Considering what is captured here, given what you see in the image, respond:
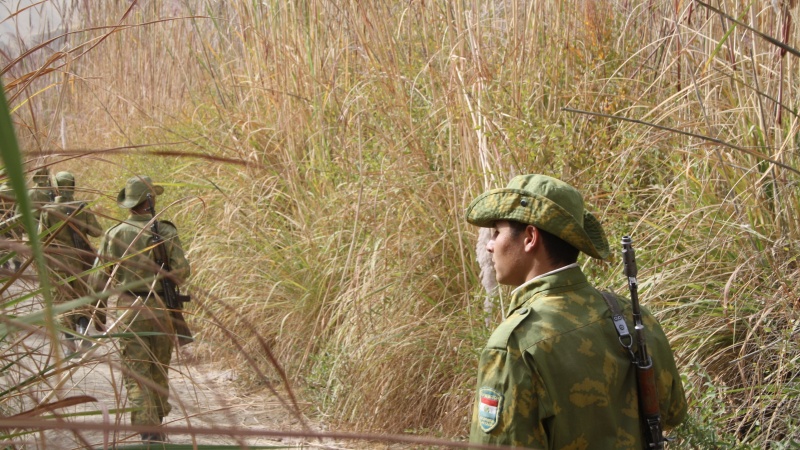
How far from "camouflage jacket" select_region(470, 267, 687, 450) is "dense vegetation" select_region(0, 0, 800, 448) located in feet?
2.81

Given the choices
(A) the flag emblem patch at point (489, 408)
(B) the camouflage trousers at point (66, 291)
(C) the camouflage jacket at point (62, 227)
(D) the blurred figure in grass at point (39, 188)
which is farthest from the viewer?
(A) the flag emblem patch at point (489, 408)

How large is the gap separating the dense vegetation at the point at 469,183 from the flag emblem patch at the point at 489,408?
1124mm

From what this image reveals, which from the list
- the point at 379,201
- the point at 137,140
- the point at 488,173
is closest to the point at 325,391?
the point at 379,201

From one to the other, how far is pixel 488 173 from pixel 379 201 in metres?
0.89

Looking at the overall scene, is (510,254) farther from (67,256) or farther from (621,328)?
(67,256)

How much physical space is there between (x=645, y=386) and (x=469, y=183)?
2.66 m

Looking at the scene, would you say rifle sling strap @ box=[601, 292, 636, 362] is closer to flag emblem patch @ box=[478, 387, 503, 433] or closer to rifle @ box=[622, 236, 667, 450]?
rifle @ box=[622, 236, 667, 450]

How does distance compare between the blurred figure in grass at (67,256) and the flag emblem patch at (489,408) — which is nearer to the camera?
the blurred figure in grass at (67,256)

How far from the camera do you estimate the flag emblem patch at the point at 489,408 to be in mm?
2307

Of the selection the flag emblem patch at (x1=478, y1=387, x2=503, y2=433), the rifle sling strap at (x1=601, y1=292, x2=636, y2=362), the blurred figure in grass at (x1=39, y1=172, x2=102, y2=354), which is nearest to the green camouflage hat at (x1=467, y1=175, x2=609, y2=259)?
the rifle sling strap at (x1=601, y1=292, x2=636, y2=362)

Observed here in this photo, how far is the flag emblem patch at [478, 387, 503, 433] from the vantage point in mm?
2307

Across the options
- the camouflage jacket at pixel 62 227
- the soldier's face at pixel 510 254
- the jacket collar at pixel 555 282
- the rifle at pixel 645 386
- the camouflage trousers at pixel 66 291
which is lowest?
the rifle at pixel 645 386

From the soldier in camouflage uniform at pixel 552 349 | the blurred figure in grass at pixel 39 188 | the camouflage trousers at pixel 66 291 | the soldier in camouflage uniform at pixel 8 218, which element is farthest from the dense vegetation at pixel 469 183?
the soldier in camouflage uniform at pixel 552 349

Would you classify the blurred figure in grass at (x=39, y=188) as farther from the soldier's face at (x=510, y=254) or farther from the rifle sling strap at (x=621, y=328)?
the rifle sling strap at (x=621, y=328)
